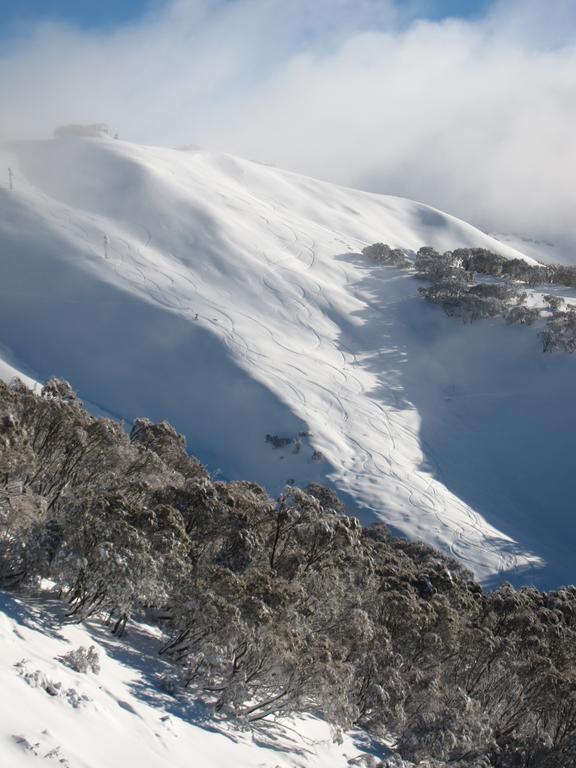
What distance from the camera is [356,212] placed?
107562 millimetres

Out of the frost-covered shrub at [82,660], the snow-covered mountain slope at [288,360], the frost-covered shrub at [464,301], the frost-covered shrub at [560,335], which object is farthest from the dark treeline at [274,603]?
the frost-covered shrub at [464,301]

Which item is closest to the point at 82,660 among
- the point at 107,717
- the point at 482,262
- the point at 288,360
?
the point at 107,717

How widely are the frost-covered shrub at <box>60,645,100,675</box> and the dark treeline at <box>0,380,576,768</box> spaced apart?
1259 mm

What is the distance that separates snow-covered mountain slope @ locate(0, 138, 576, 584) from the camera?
147ft

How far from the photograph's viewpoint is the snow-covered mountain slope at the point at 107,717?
8805 mm

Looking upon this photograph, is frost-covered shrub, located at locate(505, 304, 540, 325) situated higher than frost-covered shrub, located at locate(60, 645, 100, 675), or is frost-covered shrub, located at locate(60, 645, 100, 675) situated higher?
frost-covered shrub, located at locate(505, 304, 540, 325)

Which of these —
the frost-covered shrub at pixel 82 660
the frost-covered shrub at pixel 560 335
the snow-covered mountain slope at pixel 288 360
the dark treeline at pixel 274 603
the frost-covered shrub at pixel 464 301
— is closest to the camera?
the frost-covered shrub at pixel 82 660

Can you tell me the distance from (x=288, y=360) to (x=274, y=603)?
39873mm

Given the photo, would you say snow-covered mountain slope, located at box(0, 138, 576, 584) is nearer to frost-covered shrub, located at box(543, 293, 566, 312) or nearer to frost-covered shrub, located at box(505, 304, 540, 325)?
frost-covered shrub, located at box(505, 304, 540, 325)

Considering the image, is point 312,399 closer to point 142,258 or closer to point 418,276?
point 142,258

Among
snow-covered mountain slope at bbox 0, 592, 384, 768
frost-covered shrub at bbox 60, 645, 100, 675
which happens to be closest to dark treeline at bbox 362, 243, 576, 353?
snow-covered mountain slope at bbox 0, 592, 384, 768

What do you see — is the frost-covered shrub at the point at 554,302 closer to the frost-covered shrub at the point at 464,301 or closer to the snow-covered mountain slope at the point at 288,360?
the frost-covered shrub at the point at 464,301

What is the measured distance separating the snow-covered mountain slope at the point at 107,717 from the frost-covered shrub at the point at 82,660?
89 mm

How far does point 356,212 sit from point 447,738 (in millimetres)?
98901
